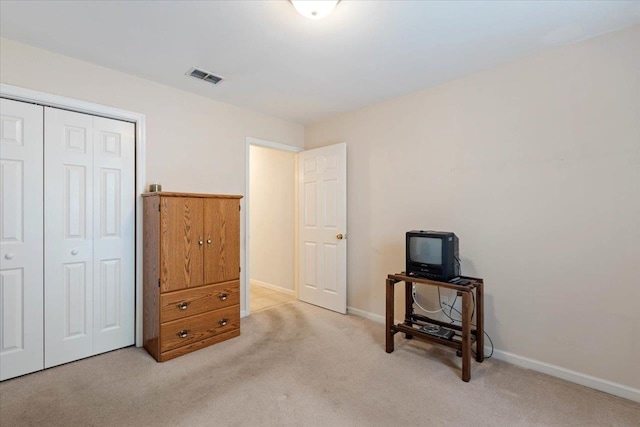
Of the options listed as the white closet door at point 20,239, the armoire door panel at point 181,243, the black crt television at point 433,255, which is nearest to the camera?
the white closet door at point 20,239

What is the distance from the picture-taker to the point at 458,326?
251 cm

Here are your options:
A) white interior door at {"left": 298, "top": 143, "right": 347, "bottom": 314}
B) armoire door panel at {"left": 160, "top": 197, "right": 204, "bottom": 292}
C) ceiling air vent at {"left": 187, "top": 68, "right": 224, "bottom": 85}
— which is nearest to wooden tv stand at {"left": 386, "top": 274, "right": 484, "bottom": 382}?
white interior door at {"left": 298, "top": 143, "right": 347, "bottom": 314}

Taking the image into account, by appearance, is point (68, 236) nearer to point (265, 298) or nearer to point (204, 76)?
point (204, 76)

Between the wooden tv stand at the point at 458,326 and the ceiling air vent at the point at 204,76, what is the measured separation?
246 centimetres

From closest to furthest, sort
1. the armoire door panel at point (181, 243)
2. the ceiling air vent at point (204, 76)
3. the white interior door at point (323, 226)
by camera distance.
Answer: the armoire door panel at point (181, 243), the ceiling air vent at point (204, 76), the white interior door at point (323, 226)

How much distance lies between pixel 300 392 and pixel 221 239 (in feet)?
5.06

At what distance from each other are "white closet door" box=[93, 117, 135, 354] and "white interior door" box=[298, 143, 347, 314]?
2.01 metres

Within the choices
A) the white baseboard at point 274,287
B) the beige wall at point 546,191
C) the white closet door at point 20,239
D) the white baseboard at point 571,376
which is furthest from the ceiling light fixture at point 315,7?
the white baseboard at point 274,287

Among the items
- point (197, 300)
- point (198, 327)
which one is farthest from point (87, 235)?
point (198, 327)

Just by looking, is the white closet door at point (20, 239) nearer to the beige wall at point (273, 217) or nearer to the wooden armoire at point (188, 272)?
the wooden armoire at point (188, 272)

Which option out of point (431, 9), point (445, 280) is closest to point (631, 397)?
point (445, 280)

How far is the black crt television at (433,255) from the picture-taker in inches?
94.7

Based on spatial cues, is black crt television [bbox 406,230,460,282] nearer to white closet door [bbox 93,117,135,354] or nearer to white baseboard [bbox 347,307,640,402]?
white baseboard [bbox 347,307,640,402]

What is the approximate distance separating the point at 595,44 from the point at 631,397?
2.45 meters
